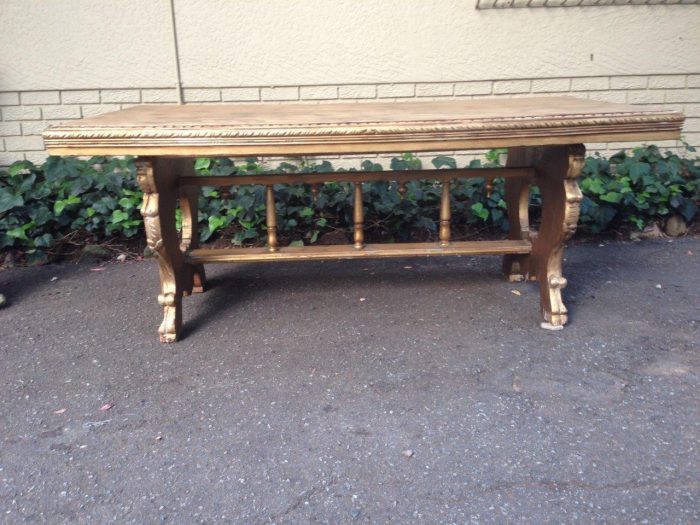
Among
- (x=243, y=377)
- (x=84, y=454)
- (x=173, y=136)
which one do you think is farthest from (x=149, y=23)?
(x=84, y=454)

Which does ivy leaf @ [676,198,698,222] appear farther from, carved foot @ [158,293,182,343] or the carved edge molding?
carved foot @ [158,293,182,343]

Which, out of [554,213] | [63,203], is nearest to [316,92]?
[63,203]

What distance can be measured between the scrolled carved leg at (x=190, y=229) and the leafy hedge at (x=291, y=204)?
2.58 feet

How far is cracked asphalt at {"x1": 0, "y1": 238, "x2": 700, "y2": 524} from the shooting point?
72.8 inches

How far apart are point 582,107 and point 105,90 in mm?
3460

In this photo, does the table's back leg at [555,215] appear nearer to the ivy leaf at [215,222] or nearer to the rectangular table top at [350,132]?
the rectangular table top at [350,132]

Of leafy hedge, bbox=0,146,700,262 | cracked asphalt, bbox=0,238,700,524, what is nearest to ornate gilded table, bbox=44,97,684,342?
cracked asphalt, bbox=0,238,700,524

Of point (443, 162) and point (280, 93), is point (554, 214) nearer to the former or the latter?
point (443, 162)

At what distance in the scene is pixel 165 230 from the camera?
2855mm

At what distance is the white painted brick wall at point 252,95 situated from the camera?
4.69 metres

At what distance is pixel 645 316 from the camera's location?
3.14 meters

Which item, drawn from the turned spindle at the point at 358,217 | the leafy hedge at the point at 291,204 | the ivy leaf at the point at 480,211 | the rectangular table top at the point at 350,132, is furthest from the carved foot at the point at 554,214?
the leafy hedge at the point at 291,204

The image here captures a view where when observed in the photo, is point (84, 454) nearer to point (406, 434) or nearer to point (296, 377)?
point (296, 377)

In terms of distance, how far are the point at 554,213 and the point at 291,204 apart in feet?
6.69
